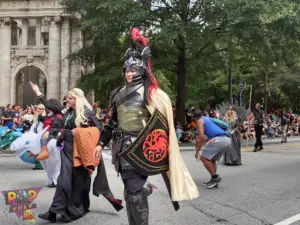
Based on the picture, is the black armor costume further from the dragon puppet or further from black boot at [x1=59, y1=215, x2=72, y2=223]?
the dragon puppet

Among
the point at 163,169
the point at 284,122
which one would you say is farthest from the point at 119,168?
the point at 284,122

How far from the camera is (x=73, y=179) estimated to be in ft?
20.4

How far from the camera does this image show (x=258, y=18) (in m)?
18.1

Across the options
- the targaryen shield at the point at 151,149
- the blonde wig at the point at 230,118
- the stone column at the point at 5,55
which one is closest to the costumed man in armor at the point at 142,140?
the targaryen shield at the point at 151,149

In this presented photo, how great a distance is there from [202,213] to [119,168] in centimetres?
245

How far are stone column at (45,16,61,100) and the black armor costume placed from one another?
104 ft

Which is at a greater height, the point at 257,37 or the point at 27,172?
the point at 257,37

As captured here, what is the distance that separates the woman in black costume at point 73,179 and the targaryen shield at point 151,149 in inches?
79.1

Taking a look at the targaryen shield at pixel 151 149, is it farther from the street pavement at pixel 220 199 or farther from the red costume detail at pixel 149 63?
the street pavement at pixel 220 199

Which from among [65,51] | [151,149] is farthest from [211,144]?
[65,51]

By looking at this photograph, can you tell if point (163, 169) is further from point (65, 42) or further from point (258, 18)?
point (65, 42)

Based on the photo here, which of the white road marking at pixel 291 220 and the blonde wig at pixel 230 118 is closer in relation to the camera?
the white road marking at pixel 291 220

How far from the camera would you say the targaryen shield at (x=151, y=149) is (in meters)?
4.30

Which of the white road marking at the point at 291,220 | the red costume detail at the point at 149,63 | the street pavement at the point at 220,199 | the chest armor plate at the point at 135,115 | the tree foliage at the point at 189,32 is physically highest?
the tree foliage at the point at 189,32
